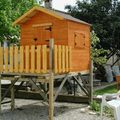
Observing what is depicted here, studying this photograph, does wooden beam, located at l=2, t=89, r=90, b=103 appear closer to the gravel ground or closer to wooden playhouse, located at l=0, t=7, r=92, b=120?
wooden playhouse, located at l=0, t=7, r=92, b=120

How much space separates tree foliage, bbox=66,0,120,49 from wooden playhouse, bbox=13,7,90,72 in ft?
32.3

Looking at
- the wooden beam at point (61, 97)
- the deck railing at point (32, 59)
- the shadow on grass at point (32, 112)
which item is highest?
the deck railing at point (32, 59)

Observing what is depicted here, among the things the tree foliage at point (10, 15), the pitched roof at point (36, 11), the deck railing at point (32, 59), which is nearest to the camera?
the deck railing at point (32, 59)

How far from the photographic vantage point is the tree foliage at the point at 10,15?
1485 cm

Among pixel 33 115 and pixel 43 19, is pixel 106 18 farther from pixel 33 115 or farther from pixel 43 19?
pixel 33 115

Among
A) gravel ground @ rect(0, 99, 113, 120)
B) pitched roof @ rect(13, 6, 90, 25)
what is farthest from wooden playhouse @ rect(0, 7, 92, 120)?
gravel ground @ rect(0, 99, 113, 120)

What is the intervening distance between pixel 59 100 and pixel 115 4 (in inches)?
483

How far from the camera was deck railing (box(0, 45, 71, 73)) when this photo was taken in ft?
32.7

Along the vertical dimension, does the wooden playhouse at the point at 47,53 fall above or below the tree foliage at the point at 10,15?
below

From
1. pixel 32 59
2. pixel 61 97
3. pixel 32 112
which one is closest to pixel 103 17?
pixel 61 97

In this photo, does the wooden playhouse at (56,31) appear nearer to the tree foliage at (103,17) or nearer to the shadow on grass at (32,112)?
the shadow on grass at (32,112)

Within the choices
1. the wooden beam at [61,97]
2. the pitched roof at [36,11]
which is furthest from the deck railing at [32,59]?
the wooden beam at [61,97]

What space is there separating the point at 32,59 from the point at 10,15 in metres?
5.94

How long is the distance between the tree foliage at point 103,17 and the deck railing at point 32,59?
Result: 38.7 feet
